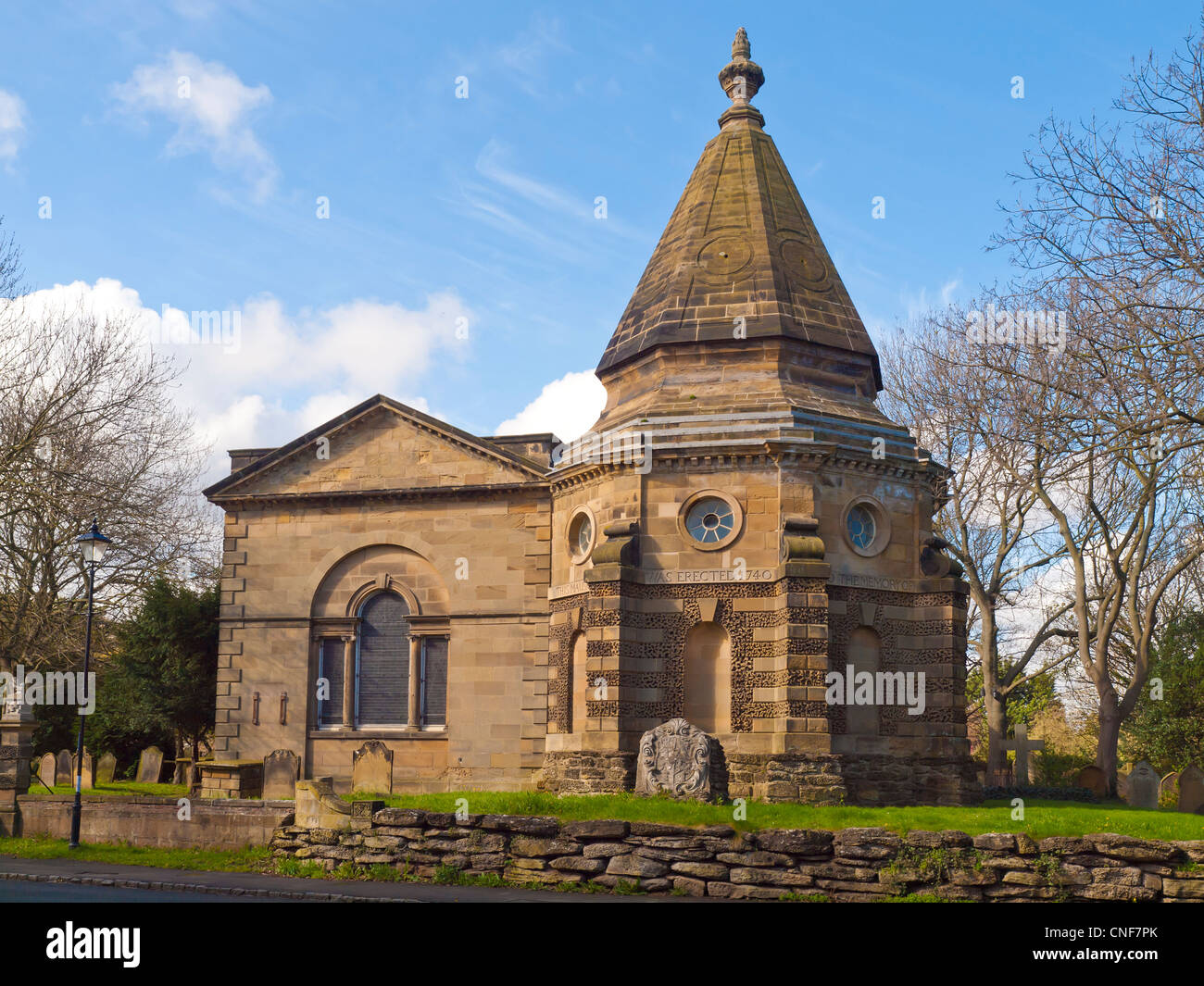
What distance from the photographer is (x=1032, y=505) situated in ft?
113

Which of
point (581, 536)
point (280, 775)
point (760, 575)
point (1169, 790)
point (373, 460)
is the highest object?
point (373, 460)

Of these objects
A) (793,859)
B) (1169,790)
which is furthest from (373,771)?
(1169,790)

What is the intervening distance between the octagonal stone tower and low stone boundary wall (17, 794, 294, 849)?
5.74m

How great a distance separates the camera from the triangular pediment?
1107 inches

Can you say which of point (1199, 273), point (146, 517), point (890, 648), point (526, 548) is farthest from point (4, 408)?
point (1199, 273)

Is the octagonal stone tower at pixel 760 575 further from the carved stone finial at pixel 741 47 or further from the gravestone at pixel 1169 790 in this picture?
the gravestone at pixel 1169 790

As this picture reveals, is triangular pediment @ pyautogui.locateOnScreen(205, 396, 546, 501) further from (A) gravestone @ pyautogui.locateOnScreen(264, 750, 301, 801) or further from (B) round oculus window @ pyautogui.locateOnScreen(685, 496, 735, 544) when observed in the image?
(A) gravestone @ pyautogui.locateOnScreen(264, 750, 301, 801)

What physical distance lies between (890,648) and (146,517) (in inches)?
794

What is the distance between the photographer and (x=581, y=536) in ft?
85.0

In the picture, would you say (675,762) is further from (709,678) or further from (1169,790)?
(1169,790)

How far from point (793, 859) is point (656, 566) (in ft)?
26.3

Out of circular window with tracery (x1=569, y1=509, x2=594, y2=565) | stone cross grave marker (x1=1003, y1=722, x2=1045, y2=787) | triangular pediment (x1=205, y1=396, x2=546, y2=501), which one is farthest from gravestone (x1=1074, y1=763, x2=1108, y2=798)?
triangular pediment (x1=205, y1=396, x2=546, y2=501)
